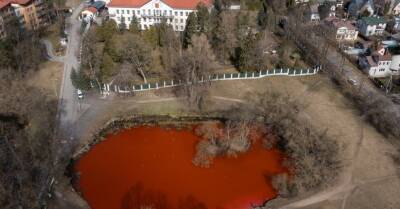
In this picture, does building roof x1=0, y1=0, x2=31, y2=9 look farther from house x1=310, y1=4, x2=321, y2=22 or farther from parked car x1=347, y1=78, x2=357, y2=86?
parked car x1=347, y1=78, x2=357, y2=86

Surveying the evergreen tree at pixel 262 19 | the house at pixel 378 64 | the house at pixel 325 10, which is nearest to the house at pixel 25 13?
the evergreen tree at pixel 262 19

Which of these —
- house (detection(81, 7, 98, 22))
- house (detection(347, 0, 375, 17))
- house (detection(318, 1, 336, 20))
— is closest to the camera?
house (detection(81, 7, 98, 22))

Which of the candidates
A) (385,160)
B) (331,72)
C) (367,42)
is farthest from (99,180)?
(367,42)

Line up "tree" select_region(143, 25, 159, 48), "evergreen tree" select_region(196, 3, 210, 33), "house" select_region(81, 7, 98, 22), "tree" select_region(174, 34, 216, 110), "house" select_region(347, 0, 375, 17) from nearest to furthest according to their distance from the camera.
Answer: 1. "tree" select_region(174, 34, 216, 110)
2. "tree" select_region(143, 25, 159, 48)
3. "evergreen tree" select_region(196, 3, 210, 33)
4. "house" select_region(81, 7, 98, 22)
5. "house" select_region(347, 0, 375, 17)

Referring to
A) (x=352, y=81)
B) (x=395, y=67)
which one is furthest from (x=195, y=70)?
(x=395, y=67)

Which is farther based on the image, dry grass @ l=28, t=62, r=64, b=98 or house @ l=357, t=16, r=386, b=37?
house @ l=357, t=16, r=386, b=37

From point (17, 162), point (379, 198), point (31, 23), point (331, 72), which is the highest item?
point (31, 23)

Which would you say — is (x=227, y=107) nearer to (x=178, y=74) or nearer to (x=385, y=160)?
(x=178, y=74)

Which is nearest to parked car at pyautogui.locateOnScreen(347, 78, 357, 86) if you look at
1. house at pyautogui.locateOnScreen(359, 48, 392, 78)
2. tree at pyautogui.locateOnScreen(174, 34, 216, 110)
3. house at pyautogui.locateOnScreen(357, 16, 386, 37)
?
house at pyautogui.locateOnScreen(359, 48, 392, 78)
